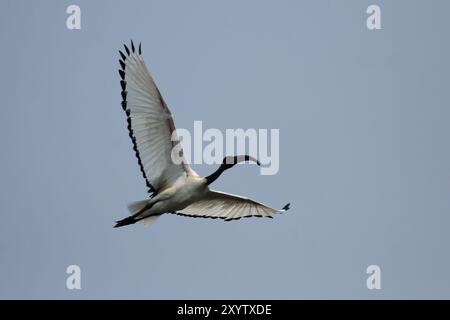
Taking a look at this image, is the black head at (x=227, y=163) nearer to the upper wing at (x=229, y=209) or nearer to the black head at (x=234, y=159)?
the black head at (x=234, y=159)

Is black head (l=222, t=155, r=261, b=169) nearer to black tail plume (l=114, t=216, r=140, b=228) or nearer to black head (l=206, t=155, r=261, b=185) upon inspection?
black head (l=206, t=155, r=261, b=185)

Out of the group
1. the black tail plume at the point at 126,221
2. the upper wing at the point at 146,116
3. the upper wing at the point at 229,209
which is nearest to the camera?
the upper wing at the point at 146,116

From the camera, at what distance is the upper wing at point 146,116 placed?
57.8ft

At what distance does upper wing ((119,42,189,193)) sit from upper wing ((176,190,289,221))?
1.45 m

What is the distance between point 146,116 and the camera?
1777 centimetres

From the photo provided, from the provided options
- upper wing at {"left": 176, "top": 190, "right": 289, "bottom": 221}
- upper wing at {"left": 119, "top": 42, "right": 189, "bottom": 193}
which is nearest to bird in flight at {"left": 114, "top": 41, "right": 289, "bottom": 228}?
upper wing at {"left": 119, "top": 42, "right": 189, "bottom": 193}

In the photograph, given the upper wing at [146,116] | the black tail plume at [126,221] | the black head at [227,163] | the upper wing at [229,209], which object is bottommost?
the black tail plume at [126,221]

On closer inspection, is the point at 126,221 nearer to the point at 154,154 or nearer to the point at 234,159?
the point at 154,154

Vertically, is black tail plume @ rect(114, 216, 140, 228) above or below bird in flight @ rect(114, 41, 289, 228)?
below

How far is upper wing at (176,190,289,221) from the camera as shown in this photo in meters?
19.3

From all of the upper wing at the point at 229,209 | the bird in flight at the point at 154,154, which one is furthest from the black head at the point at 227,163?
the upper wing at the point at 229,209
